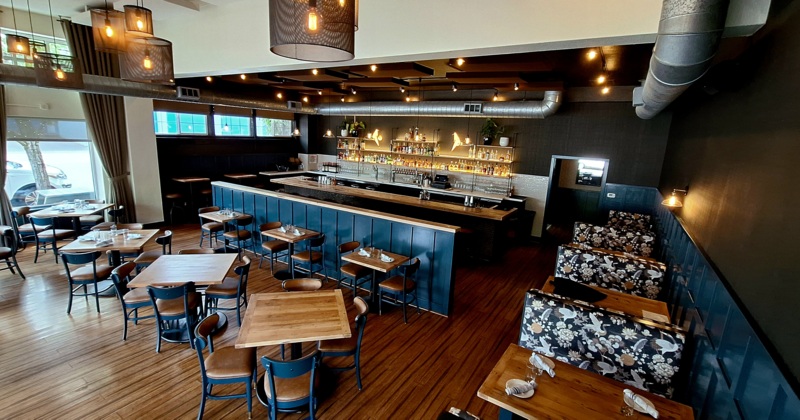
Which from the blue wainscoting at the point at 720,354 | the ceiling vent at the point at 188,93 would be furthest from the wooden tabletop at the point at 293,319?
the ceiling vent at the point at 188,93

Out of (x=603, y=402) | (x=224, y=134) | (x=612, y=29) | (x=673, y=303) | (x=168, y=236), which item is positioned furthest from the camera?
(x=224, y=134)

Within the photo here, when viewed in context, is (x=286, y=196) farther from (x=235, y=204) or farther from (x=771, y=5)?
(x=771, y=5)

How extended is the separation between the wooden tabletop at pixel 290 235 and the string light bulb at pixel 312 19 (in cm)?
388

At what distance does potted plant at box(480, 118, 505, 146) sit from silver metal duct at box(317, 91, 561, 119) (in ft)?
1.59

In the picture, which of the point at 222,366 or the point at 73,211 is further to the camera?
the point at 73,211

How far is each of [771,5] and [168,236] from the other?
680 centimetres

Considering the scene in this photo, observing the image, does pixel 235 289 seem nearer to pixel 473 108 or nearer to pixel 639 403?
pixel 639 403

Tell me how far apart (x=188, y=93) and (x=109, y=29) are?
409 centimetres

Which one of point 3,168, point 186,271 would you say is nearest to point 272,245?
point 186,271

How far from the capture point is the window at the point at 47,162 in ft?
21.5

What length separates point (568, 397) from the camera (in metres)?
2.24

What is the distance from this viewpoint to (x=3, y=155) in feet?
20.4

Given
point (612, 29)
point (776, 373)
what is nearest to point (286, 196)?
point (612, 29)

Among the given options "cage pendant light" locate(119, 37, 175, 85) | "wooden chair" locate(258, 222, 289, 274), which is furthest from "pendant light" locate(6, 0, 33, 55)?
"wooden chair" locate(258, 222, 289, 274)
